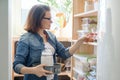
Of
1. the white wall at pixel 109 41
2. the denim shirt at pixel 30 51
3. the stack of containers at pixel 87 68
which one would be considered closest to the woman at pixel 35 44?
the denim shirt at pixel 30 51

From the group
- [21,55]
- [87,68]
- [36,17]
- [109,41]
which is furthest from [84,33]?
[109,41]

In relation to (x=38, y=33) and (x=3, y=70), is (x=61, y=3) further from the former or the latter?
(x=3, y=70)

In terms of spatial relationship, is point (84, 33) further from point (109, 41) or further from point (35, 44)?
point (109, 41)

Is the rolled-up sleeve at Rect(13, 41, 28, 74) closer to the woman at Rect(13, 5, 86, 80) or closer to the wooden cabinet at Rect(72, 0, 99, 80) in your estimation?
the woman at Rect(13, 5, 86, 80)

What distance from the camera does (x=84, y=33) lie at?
1904 mm

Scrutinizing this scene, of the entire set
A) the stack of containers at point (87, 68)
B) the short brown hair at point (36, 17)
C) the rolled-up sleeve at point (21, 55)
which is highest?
the short brown hair at point (36, 17)

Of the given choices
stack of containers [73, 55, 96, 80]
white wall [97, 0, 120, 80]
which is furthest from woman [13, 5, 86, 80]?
white wall [97, 0, 120, 80]

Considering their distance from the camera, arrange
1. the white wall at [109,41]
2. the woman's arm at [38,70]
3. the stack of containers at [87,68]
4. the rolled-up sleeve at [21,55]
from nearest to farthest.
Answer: the white wall at [109,41] → the woman's arm at [38,70] → the rolled-up sleeve at [21,55] → the stack of containers at [87,68]

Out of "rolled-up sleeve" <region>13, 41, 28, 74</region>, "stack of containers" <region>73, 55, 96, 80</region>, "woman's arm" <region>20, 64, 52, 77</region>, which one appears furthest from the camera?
"stack of containers" <region>73, 55, 96, 80</region>

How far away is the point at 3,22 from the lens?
1566 mm

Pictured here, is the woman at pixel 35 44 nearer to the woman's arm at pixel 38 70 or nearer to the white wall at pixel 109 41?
the woman's arm at pixel 38 70

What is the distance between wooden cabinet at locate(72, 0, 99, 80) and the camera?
1.72 meters

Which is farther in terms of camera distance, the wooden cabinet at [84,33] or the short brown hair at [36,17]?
the wooden cabinet at [84,33]

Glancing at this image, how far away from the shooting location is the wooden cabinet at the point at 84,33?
1.72 metres
